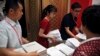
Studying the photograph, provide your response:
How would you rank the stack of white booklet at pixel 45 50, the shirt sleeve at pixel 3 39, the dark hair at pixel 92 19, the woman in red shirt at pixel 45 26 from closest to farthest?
1. the dark hair at pixel 92 19
2. the shirt sleeve at pixel 3 39
3. the stack of white booklet at pixel 45 50
4. the woman in red shirt at pixel 45 26

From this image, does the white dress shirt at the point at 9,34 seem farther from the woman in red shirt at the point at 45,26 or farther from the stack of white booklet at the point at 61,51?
the woman in red shirt at the point at 45,26

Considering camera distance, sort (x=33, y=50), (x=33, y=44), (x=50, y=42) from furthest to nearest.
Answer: (x=50, y=42) → (x=33, y=44) → (x=33, y=50)

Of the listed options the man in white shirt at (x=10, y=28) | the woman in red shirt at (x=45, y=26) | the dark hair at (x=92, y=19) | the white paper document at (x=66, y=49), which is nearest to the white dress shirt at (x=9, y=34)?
the man in white shirt at (x=10, y=28)

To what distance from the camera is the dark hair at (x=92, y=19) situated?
107 cm

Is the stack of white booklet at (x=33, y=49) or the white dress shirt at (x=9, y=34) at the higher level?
the white dress shirt at (x=9, y=34)

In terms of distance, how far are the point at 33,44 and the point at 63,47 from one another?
308mm

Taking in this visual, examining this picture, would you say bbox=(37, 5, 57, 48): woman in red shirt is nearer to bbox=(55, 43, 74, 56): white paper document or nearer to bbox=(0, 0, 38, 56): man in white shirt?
bbox=(55, 43, 74, 56): white paper document

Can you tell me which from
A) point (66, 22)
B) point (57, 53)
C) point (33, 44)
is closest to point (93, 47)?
point (57, 53)

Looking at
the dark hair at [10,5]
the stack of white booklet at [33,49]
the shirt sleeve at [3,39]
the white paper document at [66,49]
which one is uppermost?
the dark hair at [10,5]

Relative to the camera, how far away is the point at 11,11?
161cm

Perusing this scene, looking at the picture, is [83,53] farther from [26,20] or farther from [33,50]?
[26,20]

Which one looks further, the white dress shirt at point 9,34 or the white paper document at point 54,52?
the white paper document at point 54,52

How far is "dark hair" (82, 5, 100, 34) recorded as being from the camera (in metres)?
1.07

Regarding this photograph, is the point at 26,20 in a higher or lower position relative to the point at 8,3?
lower
